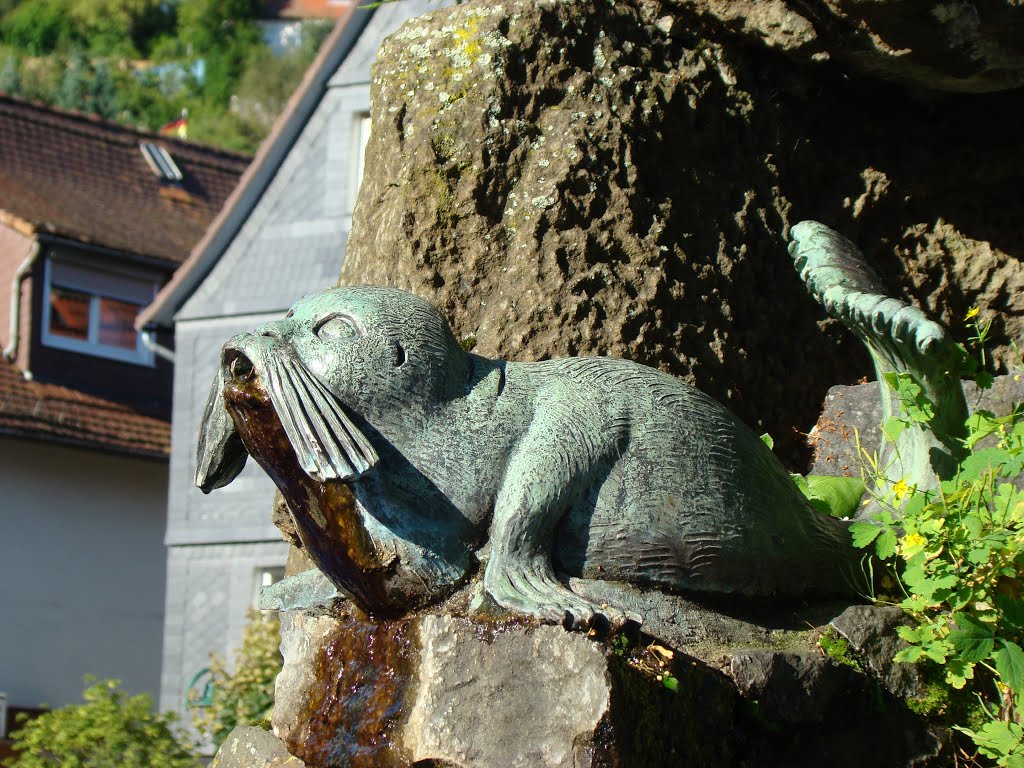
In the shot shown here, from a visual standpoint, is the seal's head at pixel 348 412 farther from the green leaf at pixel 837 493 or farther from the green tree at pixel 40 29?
the green tree at pixel 40 29

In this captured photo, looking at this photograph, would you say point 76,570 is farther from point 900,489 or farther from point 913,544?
point 913,544

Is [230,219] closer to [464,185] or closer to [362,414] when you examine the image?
[464,185]

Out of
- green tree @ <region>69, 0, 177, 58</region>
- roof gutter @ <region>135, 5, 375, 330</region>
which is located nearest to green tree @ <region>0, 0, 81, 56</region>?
green tree @ <region>69, 0, 177, 58</region>

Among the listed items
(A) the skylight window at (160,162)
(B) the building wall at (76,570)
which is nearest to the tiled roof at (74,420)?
(B) the building wall at (76,570)

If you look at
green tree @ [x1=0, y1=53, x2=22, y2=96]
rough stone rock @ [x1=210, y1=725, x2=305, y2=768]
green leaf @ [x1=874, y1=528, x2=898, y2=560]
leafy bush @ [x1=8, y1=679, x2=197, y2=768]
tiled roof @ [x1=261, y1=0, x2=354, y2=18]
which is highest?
tiled roof @ [x1=261, y1=0, x2=354, y2=18]

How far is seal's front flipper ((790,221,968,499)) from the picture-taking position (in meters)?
3.50

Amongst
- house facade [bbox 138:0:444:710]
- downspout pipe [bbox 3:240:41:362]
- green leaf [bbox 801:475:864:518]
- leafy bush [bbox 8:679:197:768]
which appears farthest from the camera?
downspout pipe [bbox 3:240:41:362]

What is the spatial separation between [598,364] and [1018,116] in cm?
210

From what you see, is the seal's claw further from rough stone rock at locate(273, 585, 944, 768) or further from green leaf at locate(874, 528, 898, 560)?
green leaf at locate(874, 528, 898, 560)

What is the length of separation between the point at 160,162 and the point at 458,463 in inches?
765

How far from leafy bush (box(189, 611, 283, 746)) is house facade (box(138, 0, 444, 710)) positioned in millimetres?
3348

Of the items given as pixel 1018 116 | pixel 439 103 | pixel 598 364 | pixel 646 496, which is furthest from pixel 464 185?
pixel 1018 116

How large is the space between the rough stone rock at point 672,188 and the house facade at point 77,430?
514 inches

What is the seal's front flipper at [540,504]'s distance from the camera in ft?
10.2
